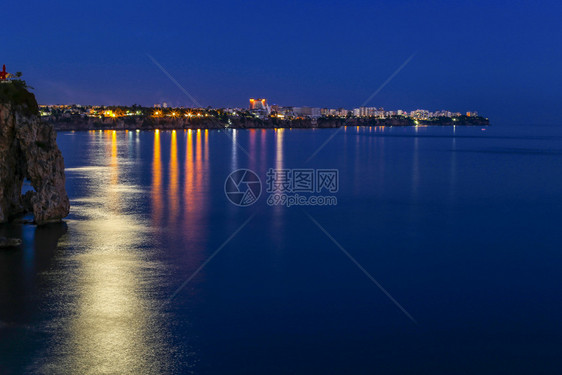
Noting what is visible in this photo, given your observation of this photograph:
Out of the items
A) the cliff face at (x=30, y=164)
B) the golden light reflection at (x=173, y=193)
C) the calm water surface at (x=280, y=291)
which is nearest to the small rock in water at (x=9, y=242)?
the calm water surface at (x=280, y=291)

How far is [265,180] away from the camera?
119 feet

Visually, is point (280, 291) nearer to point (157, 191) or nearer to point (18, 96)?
point (18, 96)

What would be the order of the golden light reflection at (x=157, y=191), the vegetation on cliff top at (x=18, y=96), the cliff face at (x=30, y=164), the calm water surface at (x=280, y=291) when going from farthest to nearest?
1. the golden light reflection at (x=157, y=191)
2. the vegetation on cliff top at (x=18, y=96)
3. the cliff face at (x=30, y=164)
4. the calm water surface at (x=280, y=291)

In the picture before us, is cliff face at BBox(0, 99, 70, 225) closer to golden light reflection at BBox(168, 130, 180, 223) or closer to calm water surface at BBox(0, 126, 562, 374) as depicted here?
calm water surface at BBox(0, 126, 562, 374)

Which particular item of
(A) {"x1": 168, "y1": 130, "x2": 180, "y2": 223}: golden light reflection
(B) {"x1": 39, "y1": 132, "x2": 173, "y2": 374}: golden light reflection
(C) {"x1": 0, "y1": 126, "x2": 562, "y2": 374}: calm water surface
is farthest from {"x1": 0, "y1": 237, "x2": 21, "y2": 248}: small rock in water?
(A) {"x1": 168, "y1": 130, "x2": 180, "y2": 223}: golden light reflection

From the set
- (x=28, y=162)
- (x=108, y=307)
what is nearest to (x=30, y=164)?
(x=28, y=162)

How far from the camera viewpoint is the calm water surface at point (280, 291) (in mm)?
9852

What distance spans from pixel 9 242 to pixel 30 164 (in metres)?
4.46

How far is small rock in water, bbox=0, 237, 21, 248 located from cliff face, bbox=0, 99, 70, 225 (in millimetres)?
3246

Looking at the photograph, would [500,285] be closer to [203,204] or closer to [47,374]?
[47,374]

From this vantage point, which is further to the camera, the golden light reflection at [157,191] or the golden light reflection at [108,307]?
the golden light reflection at [157,191]

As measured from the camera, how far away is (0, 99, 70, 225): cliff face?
1945 centimetres

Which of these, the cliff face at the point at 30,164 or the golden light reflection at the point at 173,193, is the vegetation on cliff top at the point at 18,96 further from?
the golden light reflection at the point at 173,193

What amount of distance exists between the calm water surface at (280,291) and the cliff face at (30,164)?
1.01m
